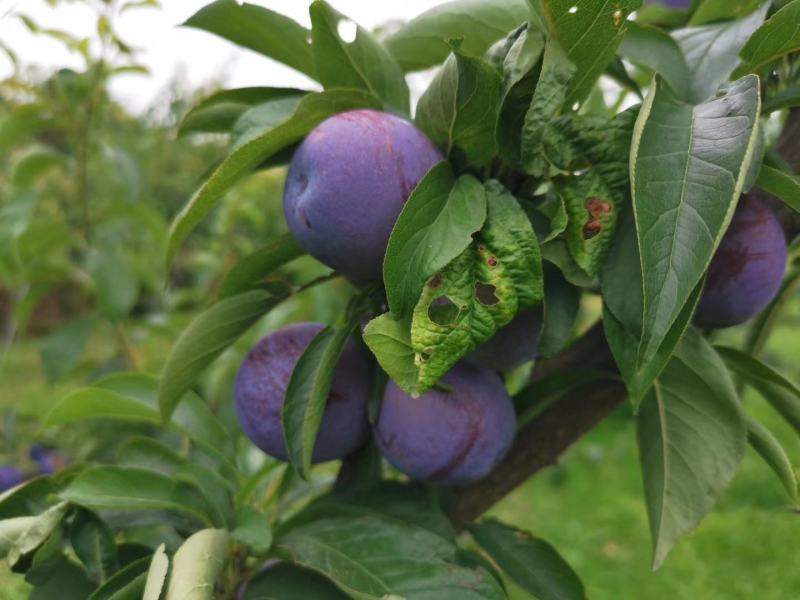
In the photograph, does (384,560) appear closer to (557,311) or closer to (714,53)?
(557,311)

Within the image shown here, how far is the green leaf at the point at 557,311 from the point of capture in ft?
1.68

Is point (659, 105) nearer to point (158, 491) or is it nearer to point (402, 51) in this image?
point (402, 51)

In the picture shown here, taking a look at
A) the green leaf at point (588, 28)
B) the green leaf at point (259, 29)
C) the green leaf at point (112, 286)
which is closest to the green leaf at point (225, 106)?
the green leaf at point (259, 29)

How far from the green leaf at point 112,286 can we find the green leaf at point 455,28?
3.06ft

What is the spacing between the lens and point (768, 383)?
0.66 meters

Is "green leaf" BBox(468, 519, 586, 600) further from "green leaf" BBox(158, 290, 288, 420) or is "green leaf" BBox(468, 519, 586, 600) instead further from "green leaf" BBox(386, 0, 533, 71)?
"green leaf" BBox(386, 0, 533, 71)

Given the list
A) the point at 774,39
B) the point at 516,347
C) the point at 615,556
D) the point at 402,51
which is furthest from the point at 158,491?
the point at 615,556

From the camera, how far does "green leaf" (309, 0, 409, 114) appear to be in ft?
1.84

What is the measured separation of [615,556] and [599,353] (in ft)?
7.54

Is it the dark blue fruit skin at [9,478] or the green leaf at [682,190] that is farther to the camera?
the dark blue fruit skin at [9,478]

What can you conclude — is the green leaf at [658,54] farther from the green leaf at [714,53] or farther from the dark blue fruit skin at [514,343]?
the dark blue fruit skin at [514,343]

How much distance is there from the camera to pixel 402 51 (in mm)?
666

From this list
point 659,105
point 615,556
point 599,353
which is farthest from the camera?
point 615,556

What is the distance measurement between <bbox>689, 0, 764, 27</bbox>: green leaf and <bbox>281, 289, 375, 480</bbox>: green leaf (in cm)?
38
